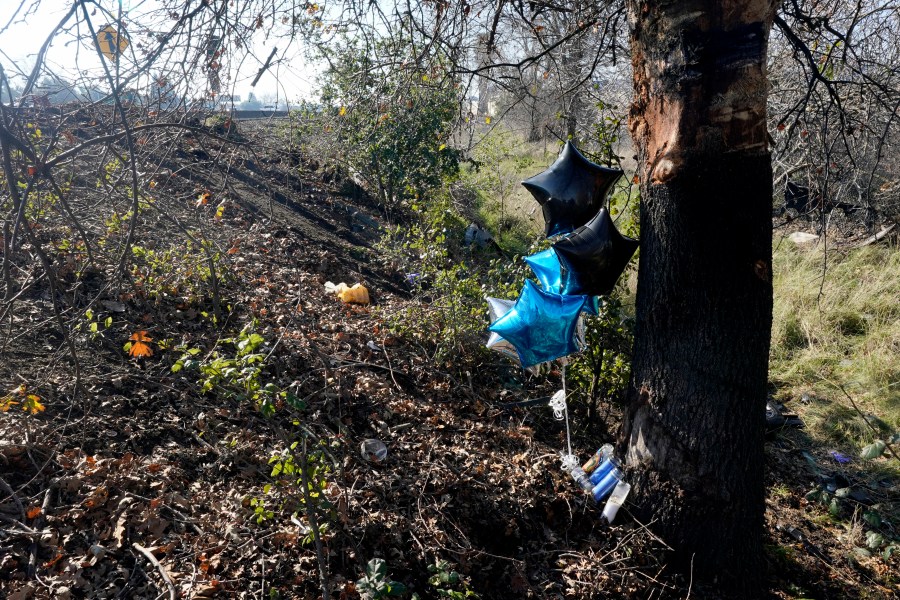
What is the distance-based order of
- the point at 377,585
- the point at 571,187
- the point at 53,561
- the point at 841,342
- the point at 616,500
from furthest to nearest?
the point at 841,342, the point at 571,187, the point at 616,500, the point at 53,561, the point at 377,585

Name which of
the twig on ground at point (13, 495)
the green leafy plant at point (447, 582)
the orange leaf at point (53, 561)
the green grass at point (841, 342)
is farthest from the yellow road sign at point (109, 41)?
the green grass at point (841, 342)

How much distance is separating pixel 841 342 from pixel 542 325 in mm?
4105

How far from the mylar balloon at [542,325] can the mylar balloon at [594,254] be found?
0.38 ft

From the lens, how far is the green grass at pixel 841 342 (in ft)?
15.9

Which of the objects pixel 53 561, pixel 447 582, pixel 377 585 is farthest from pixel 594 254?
pixel 53 561

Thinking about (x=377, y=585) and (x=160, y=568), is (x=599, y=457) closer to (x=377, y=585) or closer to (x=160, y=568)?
(x=377, y=585)

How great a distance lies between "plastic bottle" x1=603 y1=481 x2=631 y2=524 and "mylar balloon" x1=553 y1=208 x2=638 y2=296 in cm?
97

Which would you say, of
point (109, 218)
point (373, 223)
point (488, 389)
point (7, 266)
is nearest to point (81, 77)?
point (7, 266)

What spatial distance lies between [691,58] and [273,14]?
86.5 inches

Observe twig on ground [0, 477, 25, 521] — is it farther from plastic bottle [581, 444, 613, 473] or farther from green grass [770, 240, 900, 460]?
green grass [770, 240, 900, 460]

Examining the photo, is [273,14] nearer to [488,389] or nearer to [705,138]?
[705,138]

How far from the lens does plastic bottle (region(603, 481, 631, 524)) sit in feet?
9.76

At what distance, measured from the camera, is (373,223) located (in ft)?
27.6

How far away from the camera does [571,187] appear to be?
3.13m
